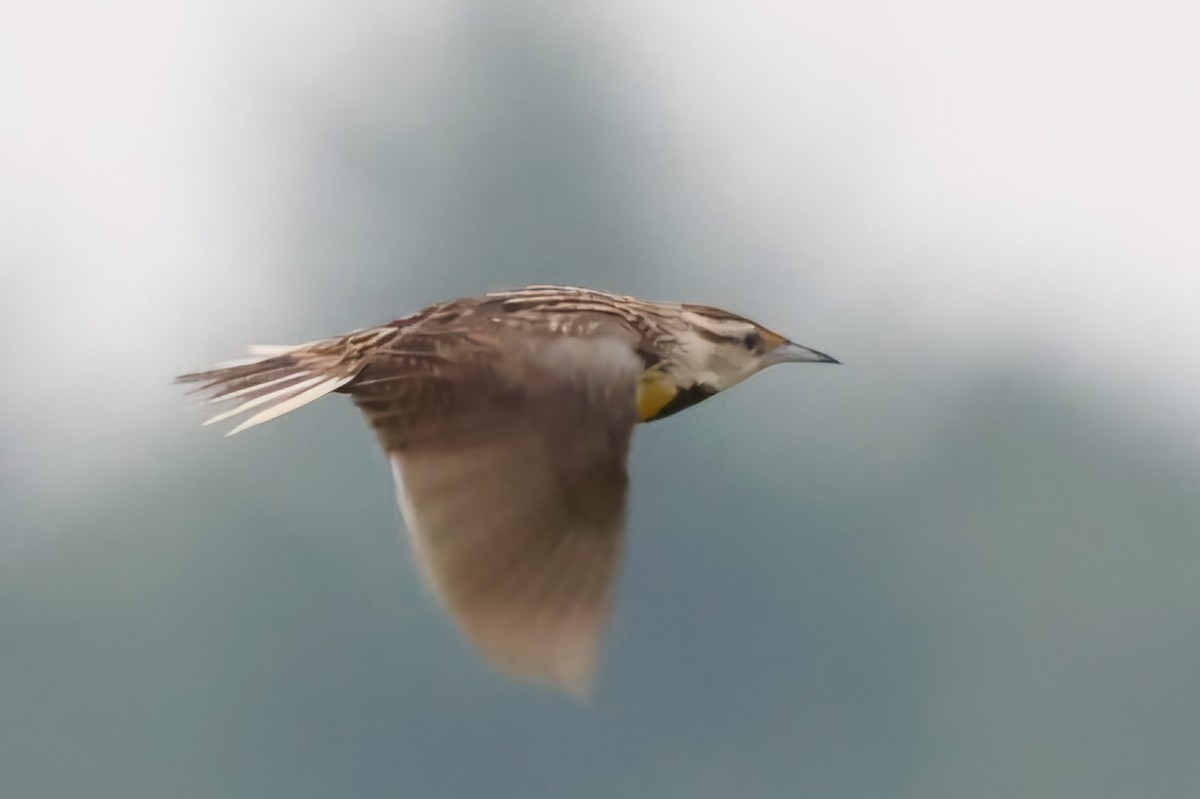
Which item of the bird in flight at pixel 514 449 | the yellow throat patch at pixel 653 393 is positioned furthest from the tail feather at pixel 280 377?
the yellow throat patch at pixel 653 393

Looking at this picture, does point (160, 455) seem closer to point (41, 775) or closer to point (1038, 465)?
point (41, 775)

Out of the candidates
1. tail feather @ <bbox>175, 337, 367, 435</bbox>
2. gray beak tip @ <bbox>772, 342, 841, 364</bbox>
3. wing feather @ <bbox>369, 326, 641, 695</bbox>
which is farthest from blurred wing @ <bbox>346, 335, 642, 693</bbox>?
gray beak tip @ <bbox>772, 342, 841, 364</bbox>

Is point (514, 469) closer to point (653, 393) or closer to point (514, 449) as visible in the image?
point (514, 449)

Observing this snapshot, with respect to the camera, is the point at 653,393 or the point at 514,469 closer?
the point at 514,469

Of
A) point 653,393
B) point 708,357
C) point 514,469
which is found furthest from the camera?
point 708,357

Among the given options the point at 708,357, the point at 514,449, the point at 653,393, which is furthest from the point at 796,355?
the point at 514,449

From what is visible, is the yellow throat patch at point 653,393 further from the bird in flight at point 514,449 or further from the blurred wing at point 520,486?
the blurred wing at point 520,486

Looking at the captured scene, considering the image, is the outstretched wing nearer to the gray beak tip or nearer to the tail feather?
the tail feather
